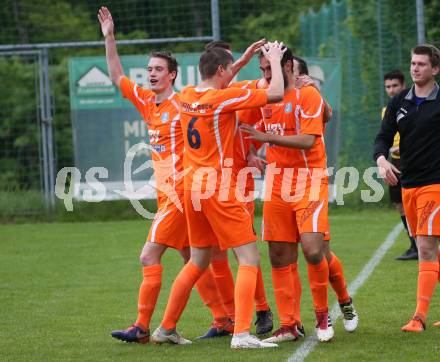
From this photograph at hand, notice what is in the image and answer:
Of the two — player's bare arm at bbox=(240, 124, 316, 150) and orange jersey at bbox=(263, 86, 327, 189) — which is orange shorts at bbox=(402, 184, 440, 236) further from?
player's bare arm at bbox=(240, 124, 316, 150)

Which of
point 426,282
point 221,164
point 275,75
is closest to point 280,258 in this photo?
point 221,164

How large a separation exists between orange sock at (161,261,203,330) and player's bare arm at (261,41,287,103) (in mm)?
1329

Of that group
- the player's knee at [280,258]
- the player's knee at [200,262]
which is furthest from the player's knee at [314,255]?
the player's knee at [200,262]

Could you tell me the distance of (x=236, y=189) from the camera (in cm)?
705

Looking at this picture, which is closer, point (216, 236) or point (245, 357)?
point (245, 357)

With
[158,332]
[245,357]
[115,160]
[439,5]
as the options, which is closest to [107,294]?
[158,332]

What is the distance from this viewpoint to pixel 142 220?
16844 millimetres

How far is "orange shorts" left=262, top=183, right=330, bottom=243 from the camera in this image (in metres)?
7.11

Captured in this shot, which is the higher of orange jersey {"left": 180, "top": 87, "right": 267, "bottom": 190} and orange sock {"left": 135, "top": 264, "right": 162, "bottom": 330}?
orange jersey {"left": 180, "top": 87, "right": 267, "bottom": 190}

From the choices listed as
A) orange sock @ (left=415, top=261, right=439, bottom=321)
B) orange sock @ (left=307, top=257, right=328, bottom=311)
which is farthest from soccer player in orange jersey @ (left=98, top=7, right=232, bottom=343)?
orange sock @ (left=415, top=261, right=439, bottom=321)

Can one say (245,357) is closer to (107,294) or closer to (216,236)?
(216,236)

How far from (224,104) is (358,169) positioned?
10.5 m

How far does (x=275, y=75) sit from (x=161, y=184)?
1258 millimetres

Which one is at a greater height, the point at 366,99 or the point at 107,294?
the point at 366,99
